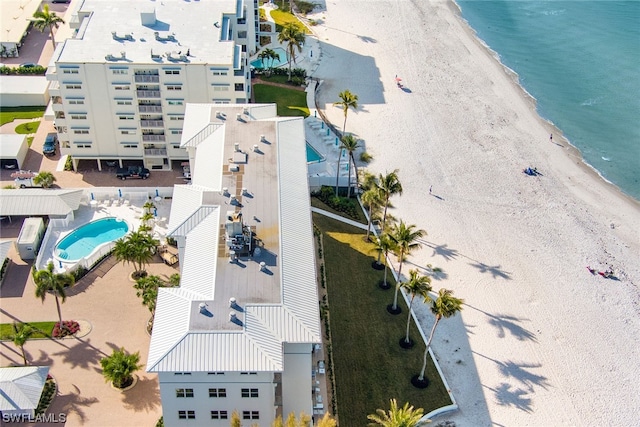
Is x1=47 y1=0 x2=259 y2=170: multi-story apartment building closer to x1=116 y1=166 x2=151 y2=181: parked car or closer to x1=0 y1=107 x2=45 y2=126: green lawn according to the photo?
x1=116 y1=166 x2=151 y2=181: parked car

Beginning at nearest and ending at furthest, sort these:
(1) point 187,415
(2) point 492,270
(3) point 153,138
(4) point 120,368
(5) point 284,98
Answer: (1) point 187,415 → (4) point 120,368 → (2) point 492,270 → (3) point 153,138 → (5) point 284,98

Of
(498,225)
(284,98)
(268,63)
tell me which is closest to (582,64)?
(498,225)

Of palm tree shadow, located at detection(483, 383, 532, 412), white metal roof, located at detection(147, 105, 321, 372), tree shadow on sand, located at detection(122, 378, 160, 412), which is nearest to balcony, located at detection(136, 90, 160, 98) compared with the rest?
white metal roof, located at detection(147, 105, 321, 372)

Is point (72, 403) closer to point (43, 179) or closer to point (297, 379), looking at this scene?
point (297, 379)

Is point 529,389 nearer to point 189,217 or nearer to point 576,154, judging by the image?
point 189,217

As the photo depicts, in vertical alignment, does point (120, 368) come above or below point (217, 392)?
below

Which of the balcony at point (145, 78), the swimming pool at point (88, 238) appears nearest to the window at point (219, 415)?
the swimming pool at point (88, 238)

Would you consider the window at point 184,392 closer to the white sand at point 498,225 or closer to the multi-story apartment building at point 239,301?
the multi-story apartment building at point 239,301
